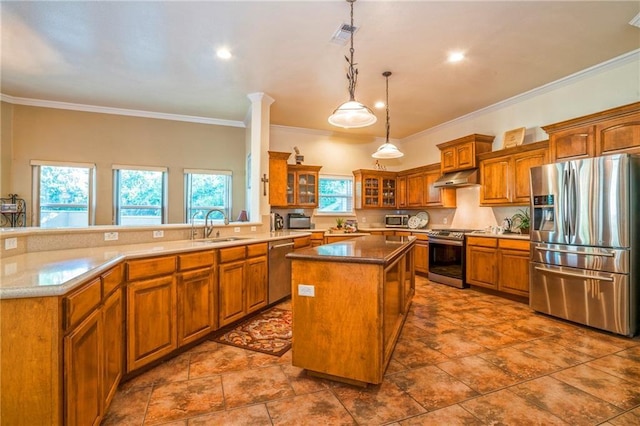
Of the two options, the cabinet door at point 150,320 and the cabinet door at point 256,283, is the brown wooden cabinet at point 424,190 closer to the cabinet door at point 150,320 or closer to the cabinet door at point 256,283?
the cabinet door at point 256,283

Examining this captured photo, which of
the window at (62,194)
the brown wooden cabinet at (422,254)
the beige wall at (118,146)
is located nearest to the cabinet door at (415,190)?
the brown wooden cabinet at (422,254)

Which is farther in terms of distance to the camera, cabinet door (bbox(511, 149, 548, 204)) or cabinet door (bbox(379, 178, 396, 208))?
cabinet door (bbox(379, 178, 396, 208))

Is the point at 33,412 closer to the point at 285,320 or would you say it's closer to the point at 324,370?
the point at 324,370

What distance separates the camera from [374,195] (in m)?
6.77

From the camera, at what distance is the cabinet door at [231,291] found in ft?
9.73

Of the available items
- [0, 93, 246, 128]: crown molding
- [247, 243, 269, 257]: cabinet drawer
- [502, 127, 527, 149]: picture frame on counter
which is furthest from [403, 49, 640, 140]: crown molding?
[0, 93, 246, 128]: crown molding

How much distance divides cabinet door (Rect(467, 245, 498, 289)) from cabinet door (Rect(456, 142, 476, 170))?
54.1 inches

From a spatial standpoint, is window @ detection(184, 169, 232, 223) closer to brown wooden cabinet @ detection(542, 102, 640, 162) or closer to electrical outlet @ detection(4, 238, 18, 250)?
electrical outlet @ detection(4, 238, 18, 250)

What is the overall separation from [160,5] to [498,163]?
4760mm

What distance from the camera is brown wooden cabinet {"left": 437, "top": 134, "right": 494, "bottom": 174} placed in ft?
16.4

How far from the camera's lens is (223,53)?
11.4 ft

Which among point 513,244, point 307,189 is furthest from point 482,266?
point 307,189

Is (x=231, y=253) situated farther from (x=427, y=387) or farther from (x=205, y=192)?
(x=205, y=192)

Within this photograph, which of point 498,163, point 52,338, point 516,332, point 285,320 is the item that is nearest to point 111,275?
point 52,338
